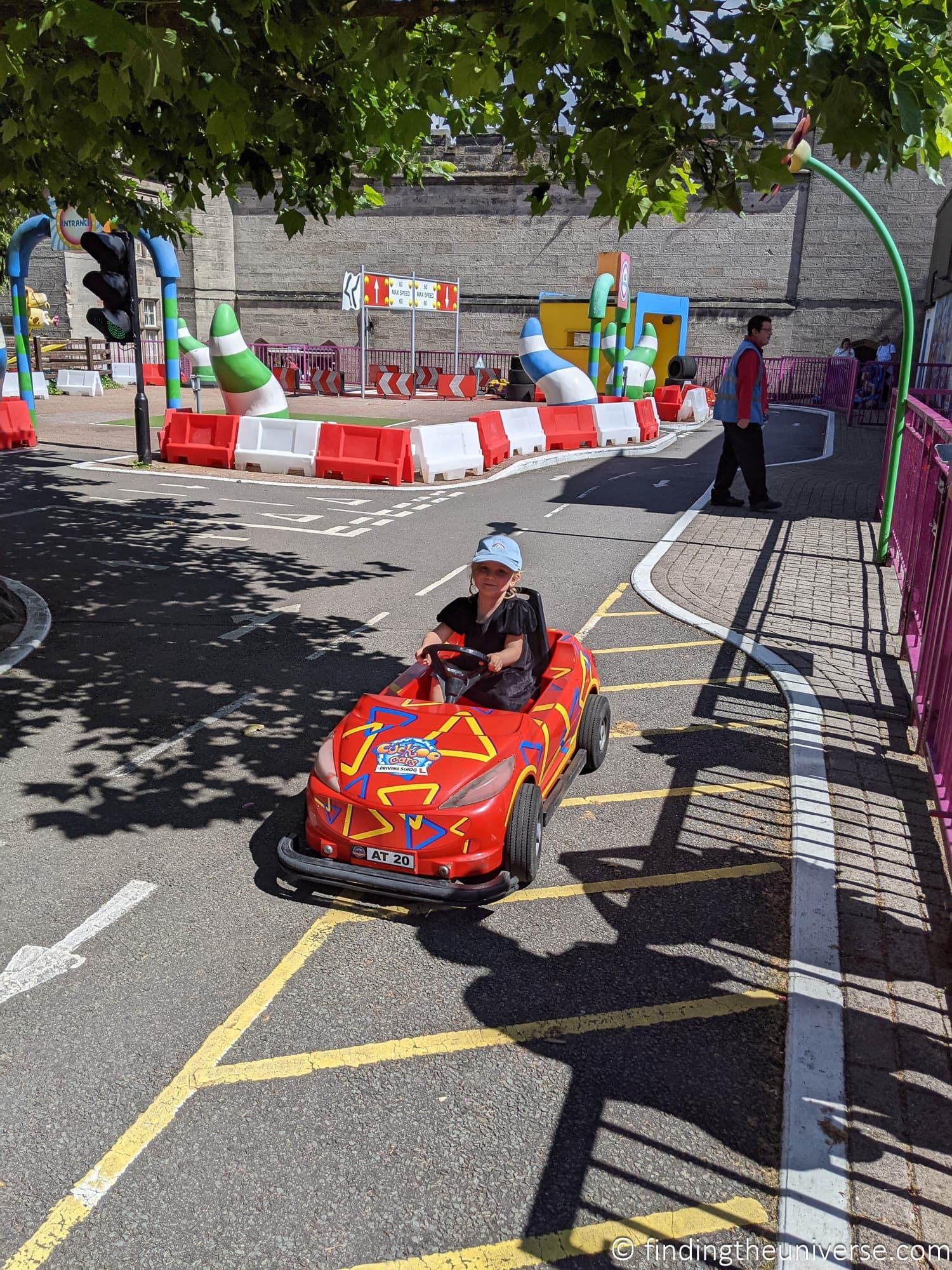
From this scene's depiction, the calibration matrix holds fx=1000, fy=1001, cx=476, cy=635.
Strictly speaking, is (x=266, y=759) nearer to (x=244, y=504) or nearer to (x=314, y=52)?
(x=314, y=52)

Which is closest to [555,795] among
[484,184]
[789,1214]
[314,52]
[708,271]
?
[789,1214]

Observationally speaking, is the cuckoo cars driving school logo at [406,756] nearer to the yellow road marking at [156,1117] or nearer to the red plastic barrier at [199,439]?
the yellow road marking at [156,1117]

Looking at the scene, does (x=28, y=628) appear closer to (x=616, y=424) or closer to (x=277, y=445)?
(x=277, y=445)

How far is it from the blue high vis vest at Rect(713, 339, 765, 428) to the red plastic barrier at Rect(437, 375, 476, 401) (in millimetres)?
19247

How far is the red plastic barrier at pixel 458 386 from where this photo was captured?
31.5 metres

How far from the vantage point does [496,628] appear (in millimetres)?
5477

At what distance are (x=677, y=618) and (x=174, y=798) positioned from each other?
5008 mm

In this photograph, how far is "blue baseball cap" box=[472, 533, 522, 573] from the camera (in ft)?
17.2

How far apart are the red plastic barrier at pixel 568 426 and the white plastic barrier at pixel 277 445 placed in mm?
5323

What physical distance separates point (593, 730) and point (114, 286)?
10.7m

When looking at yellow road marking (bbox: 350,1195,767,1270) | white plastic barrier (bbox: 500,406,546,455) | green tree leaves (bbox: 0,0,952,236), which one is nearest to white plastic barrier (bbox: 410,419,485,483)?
white plastic barrier (bbox: 500,406,546,455)

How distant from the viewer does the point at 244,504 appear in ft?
46.1

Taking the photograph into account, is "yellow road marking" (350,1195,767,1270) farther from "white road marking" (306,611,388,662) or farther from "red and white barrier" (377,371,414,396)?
"red and white barrier" (377,371,414,396)

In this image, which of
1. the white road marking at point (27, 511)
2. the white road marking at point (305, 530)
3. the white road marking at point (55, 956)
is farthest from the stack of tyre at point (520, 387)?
the white road marking at point (55, 956)
